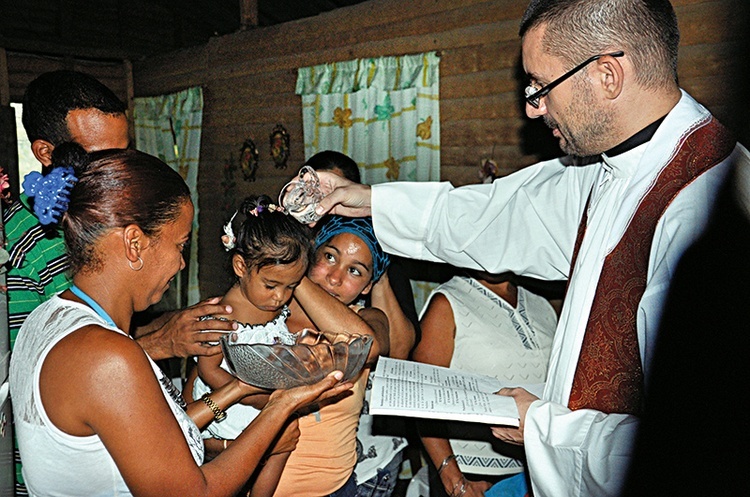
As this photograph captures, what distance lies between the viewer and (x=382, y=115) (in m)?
4.22

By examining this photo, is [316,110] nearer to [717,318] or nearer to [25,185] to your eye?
[25,185]

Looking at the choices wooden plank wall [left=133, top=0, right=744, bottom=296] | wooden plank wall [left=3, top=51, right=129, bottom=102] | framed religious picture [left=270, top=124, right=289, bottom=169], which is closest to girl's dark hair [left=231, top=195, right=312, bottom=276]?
wooden plank wall [left=133, top=0, right=744, bottom=296]

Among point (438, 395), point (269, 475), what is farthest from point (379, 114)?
point (438, 395)

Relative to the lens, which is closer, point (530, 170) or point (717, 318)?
point (717, 318)

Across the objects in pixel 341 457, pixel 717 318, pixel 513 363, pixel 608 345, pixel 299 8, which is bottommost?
pixel 341 457

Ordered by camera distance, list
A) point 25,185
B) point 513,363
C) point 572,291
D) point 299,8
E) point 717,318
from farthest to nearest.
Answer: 1. point 299,8
2. point 513,363
3. point 572,291
4. point 25,185
5. point 717,318

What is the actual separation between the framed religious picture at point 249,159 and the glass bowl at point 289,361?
3.92 m

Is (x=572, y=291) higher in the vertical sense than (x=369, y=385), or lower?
higher

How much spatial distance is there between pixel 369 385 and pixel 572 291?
3.89 feet

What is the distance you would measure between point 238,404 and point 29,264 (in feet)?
2.69

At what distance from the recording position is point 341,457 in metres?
2.28

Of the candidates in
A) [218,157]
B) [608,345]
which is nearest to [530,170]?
[608,345]

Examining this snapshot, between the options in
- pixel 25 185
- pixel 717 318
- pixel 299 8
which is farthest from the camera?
pixel 299 8

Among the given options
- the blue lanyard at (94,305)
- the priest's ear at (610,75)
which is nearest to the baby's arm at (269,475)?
the blue lanyard at (94,305)
